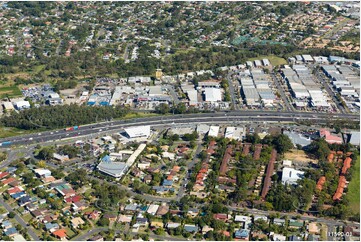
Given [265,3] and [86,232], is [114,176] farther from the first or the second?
[265,3]

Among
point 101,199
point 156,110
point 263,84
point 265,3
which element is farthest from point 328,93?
point 265,3

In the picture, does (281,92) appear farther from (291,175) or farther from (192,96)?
(291,175)

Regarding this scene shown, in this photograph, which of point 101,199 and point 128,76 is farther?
point 128,76

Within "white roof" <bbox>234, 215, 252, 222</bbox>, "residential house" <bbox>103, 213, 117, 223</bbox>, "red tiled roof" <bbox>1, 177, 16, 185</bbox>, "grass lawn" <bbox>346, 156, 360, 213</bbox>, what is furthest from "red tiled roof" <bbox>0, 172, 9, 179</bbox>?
Result: "grass lawn" <bbox>346, 156, 360, 213</bbox>

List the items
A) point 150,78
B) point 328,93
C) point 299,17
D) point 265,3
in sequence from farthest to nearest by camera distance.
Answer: point 265,3
point 299,17
point 150,78
point 328,93

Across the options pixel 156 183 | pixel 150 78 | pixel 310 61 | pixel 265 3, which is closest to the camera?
pixel 156 183

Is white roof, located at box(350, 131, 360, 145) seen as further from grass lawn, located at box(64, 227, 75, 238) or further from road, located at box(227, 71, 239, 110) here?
grass lawn, located at box(64, 227, 75, 238)

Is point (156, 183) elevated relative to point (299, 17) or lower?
lower
